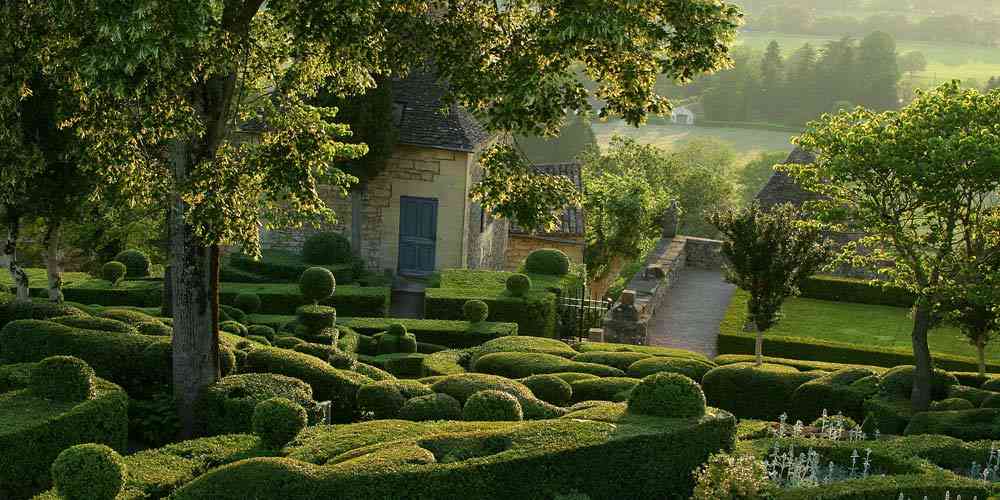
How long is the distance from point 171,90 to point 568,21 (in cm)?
495

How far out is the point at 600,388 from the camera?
1847cm

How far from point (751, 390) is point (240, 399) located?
9.65m

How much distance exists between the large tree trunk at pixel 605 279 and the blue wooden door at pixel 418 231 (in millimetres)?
11663

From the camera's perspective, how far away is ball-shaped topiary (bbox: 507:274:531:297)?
27047mm

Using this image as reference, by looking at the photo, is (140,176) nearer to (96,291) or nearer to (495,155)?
(495,155)

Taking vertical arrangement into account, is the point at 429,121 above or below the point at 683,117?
below

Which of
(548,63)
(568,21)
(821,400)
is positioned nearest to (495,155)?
(548,63)

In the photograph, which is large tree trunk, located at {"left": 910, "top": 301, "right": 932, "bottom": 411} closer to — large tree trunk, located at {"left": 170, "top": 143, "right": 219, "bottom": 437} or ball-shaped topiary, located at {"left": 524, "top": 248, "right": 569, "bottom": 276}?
large tree trunk, located at {"left": 170, "top": 143, "right": 219, "bottom": 437}

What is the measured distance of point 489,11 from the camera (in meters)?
17.0

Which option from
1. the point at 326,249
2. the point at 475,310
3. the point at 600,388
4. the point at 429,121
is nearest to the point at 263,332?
the point at 475,310

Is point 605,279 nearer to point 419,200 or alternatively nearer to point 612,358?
point 419,200

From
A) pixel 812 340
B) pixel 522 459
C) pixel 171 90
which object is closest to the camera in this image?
pixel 522 459

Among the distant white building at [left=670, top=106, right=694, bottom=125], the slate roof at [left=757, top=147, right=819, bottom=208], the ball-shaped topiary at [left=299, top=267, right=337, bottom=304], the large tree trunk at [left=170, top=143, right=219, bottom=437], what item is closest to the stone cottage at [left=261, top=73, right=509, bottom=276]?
the ball-shaped topiary at [left=299, top=267, right=337, bottom=304]

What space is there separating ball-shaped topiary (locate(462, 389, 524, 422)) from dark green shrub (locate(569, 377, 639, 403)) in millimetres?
4245
